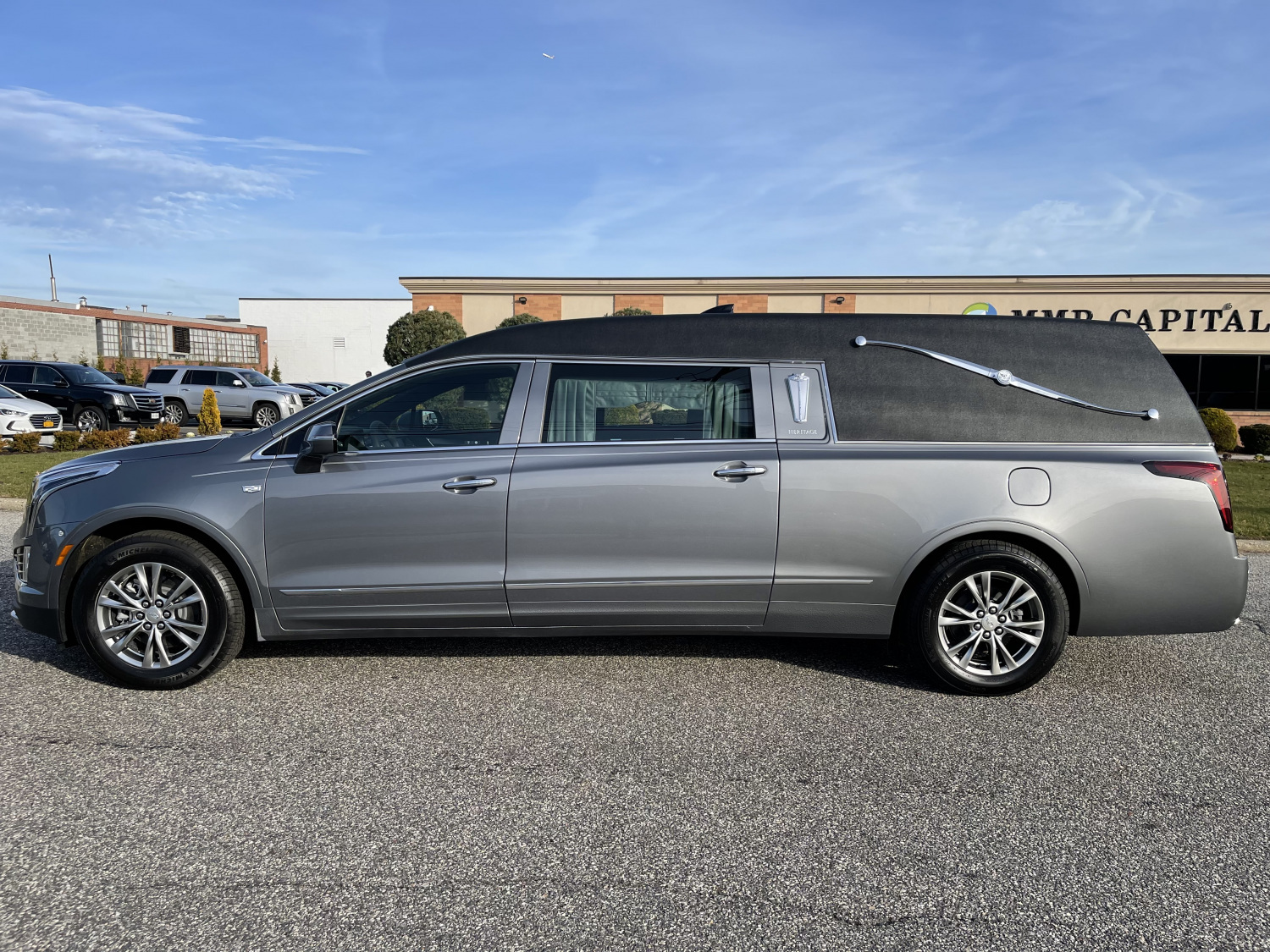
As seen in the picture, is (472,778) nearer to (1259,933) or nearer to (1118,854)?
(1118,854)

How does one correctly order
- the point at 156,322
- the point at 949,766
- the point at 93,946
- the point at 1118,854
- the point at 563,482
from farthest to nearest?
the point at 156,322
the point at 563,482
the point at 949,766
the point at 1118,854
the point at 93,946

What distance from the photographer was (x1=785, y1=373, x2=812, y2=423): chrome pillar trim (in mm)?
4625

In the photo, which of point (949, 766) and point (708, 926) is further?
point (949, 766)

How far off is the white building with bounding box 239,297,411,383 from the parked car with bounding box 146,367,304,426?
35065 millimetres

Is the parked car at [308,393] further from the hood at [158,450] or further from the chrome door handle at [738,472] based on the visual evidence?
the chrome door handle at [738,472]

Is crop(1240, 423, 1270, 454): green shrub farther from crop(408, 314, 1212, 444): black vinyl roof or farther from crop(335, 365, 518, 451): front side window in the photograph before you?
crop(335, 365, 518, 451): front side window

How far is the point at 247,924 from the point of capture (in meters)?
2.62

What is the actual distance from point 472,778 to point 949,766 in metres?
1.96

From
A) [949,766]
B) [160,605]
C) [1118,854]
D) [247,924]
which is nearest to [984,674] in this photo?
[949,766]

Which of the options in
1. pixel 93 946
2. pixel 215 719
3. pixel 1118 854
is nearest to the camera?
pixel 93 946

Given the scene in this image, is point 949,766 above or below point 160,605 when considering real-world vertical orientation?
below

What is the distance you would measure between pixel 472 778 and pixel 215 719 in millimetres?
1413

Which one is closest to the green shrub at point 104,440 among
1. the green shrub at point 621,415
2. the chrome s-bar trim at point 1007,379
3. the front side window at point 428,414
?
the front side window at point 428,414

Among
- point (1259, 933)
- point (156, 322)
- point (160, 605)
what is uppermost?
point (156, 322)
